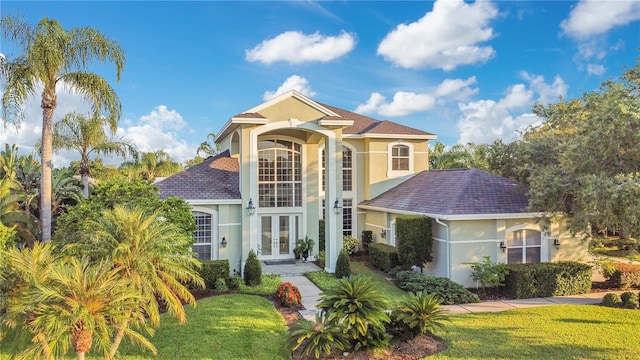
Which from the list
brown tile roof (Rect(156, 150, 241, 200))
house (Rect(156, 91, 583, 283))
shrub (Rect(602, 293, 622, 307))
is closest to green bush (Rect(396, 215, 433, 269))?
house (Rect(156, 91, 583, 283))

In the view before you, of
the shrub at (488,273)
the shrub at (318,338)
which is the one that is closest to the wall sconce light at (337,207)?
the shrub at (488,273)

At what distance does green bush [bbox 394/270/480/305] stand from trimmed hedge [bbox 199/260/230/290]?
6800 mm

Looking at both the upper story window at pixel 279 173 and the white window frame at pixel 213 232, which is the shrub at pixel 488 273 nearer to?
the upper story window at pixel 279 173

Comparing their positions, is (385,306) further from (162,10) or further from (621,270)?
(162,10)

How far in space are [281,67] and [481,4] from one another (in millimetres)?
10847

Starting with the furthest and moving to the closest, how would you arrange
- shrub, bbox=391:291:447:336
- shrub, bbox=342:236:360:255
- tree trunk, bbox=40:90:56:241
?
shrub, bbox=342:236:360:255, tree trunk, bbox=40:90:56:241, shrub, bbox=391:291:447:336

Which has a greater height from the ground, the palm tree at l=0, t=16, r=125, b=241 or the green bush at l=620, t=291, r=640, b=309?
the palm tree at l=0, t=16, r=125, b=241

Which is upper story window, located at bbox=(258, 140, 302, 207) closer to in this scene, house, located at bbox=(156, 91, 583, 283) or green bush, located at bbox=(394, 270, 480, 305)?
house, located at bbox=(156, 91, 583, 283)

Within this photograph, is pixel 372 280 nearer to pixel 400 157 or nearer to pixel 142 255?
pixel 142 255

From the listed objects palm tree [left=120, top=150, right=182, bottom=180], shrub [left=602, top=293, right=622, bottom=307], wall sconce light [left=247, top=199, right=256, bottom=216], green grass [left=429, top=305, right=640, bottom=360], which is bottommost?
green grass [left=429, top=305, right=640, bottom=360]

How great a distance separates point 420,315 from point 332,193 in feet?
28.5

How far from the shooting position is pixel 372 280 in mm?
15172

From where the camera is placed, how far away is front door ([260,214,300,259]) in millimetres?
19391

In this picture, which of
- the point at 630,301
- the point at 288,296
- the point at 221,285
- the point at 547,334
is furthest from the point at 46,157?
the point at 630,301
